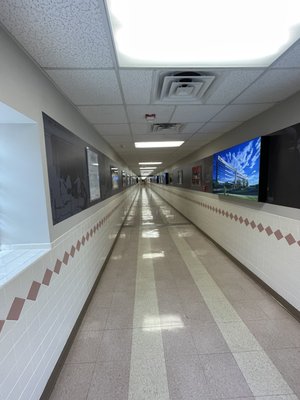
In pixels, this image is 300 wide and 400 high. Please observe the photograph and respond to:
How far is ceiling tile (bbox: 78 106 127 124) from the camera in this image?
241 cm

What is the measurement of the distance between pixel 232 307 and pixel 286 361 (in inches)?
28.4

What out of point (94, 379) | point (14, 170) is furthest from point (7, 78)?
point (94, 379)

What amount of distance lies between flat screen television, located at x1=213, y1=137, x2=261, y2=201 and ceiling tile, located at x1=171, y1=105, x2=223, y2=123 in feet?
2.26

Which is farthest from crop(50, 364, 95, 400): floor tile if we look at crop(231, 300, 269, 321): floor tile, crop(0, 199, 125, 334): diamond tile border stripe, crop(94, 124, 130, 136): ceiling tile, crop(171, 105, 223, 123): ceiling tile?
crop(94, 124, 130, 136): ceiling tile

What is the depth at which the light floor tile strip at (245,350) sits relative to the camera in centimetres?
146

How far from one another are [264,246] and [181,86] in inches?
90.7

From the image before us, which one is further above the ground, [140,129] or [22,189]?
[140,129]

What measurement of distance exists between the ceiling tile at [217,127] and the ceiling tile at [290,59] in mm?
1636

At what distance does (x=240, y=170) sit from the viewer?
3.12m

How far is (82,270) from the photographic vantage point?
2357 mm

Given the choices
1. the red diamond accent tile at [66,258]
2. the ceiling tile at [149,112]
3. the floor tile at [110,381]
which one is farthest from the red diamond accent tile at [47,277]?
the ceiling tile at [149,112]

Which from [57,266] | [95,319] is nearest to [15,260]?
[57,266]

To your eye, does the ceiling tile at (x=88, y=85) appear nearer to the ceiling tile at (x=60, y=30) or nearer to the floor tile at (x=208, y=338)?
the ceiling tile at (x=60, y=30)

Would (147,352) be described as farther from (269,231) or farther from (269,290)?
(269,231)
